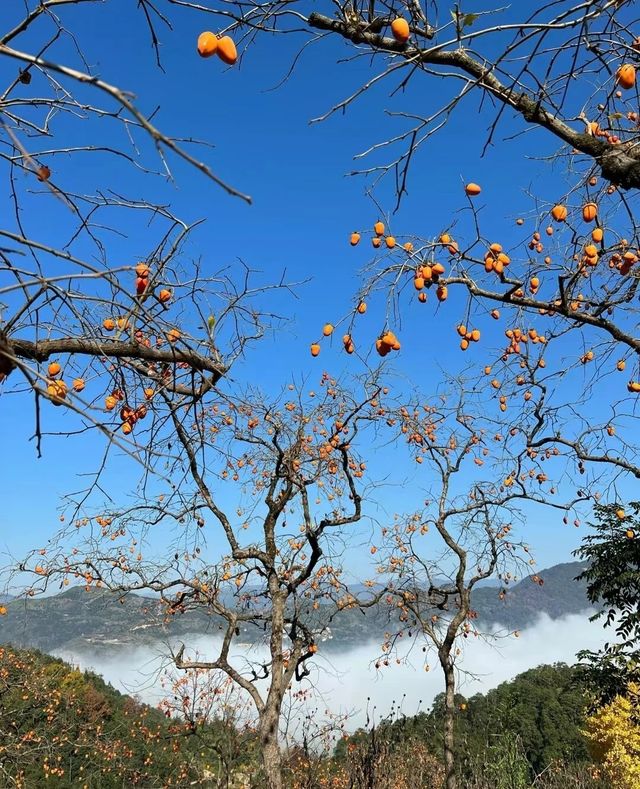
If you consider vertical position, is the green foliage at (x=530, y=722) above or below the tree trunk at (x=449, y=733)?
below

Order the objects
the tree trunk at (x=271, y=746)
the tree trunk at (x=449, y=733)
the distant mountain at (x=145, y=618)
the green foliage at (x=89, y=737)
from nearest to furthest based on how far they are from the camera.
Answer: the tree trunk at (x=271, y=746), the tree trunk at (x=449, y=733), the distant mountain at (x=145, y=618), the green foliage at (x=89, y=737)

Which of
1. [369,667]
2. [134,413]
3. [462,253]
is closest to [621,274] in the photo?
[462,253]

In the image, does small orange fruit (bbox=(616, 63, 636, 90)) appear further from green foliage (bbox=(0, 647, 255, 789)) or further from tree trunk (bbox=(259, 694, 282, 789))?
green foliage (bbox=(0, 647, 255, 789))

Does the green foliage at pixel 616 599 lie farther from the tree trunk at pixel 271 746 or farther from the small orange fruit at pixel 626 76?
the small orange fruit at pixel 626 76

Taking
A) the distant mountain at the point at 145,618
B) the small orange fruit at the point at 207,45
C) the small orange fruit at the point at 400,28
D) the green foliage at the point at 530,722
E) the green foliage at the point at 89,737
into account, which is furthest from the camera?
the green foliage at the point at 530,722

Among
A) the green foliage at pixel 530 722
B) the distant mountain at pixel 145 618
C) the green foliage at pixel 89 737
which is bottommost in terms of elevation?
the green foliage at pixel 530 722

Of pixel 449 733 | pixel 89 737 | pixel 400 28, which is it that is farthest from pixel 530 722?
pixel 400 28

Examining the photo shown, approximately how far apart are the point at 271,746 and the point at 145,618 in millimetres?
2321

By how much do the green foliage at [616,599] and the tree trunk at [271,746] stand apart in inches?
241

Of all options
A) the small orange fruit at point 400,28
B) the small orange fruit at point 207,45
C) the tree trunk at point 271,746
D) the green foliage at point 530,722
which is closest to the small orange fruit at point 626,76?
the small orange fruit at point 400,28

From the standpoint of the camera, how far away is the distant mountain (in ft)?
23.2

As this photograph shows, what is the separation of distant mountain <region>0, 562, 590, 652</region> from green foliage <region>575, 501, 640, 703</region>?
624 mm

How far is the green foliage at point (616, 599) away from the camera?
9438 mm

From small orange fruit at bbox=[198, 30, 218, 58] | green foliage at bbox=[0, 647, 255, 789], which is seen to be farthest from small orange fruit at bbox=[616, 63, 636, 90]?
green foliage at bbox=[0, 647, 255, 789]
